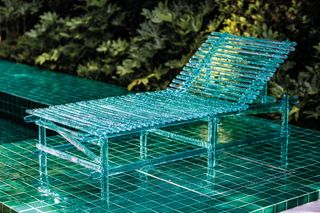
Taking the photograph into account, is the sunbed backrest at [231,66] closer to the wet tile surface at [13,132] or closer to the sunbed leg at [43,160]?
the sunbed leg at [43,160]

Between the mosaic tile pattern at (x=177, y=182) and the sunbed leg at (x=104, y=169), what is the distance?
0.06 m

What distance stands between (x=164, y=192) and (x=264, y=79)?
1.43 meters

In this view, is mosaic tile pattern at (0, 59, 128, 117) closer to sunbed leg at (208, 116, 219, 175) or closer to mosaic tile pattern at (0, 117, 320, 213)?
mosaic tile pattern at (0, 117, 320, 213)

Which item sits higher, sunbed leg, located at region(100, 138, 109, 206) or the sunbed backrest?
the sunbed backrest

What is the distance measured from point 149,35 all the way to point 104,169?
13.6ft

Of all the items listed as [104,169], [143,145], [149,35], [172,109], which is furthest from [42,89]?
[104,169]

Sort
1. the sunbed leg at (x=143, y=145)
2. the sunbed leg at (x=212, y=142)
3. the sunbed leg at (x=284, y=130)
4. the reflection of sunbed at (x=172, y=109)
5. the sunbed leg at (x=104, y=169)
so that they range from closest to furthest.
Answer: the sunbed leg at (x=104, y=169), the reflection of sunbed at (x=172, y=109), the sunbed leg at (x=212, y=142), the sunbed leg at (x=143, y=145), the sunbed leg at (x=284, y=130)

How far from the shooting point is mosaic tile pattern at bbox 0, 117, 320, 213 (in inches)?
188

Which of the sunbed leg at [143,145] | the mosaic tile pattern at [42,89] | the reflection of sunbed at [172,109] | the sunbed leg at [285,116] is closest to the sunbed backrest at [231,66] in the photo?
the reflection of sunbed at [172,109]

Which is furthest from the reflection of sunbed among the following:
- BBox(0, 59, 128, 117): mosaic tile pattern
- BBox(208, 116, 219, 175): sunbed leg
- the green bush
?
BBox(0, 59, 128, 117): mosaic tile pattern

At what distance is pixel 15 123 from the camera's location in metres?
8.20

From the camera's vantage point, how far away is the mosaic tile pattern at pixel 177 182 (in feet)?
15.6

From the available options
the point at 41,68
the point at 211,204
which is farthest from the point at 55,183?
the point at 41,68

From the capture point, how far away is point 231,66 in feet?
20.9
